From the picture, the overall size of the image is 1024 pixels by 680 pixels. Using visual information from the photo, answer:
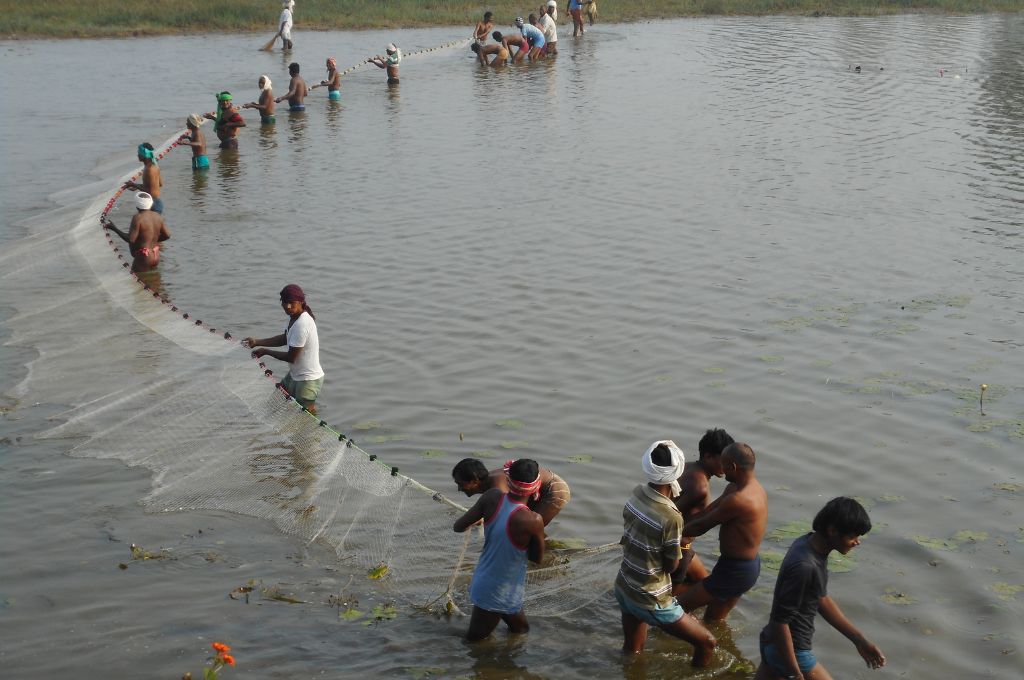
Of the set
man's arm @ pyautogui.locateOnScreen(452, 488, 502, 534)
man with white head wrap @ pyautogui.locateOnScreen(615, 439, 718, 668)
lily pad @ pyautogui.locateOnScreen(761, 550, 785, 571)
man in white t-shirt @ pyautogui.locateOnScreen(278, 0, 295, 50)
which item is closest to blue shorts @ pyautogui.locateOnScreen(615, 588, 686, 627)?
man with white head wrap @ pyautogui.locateOnScreen(615, 439, 718, 668)

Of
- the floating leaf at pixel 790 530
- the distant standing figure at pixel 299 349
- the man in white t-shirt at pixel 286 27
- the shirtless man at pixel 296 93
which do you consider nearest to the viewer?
the floating leaf at pixel 790 530

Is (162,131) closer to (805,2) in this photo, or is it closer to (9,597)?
(9,597)

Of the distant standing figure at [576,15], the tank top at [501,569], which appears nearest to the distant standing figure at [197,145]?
the tank top at [501,569]

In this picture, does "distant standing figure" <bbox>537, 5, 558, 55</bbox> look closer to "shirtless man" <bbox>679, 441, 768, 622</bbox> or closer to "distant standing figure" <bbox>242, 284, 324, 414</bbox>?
"distant standing figure" <bbox>242, 284, 324, 414</bbox>

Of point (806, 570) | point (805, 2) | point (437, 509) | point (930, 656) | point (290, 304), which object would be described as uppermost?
point (805, 2)

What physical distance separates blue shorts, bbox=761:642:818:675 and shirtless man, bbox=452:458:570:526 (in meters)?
1.54

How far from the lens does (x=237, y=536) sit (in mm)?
7312

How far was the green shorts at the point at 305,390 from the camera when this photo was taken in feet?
29.1

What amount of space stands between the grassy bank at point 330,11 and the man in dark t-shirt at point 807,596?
33680mm

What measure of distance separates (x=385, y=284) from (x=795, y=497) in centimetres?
620

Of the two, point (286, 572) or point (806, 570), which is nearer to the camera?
point (806, 570)

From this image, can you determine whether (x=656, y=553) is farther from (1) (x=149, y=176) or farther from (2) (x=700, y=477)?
(1) (x=149, y=176)

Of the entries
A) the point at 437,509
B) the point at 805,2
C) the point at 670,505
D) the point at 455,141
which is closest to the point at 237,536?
the point at 437,509

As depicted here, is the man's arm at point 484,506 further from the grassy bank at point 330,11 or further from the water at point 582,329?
the grassy bank at point 330,11
